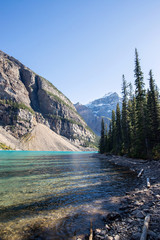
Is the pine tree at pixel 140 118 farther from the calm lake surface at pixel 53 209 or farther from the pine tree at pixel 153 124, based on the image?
the calm lake surface at pixel 53 209

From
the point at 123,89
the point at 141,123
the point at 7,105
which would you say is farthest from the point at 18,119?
the point at 141,123

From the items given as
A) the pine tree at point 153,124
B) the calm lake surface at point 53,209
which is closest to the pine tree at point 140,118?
the pine tree at point 153,124

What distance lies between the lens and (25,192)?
1287 centimetres

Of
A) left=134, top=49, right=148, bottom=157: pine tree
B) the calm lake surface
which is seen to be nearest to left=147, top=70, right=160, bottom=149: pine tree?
left=134, top=49, right=148, bottom=157: pine tree

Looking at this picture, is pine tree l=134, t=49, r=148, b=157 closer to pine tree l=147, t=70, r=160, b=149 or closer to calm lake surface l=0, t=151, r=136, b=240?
pine tree l=147, t=70, r=160, b=149

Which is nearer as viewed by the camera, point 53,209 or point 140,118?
point 53,209

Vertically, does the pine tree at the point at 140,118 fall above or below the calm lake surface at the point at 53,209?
above

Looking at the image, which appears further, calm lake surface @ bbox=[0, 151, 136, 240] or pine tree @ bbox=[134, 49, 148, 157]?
pine tree @ bbox=[134, 49, 148, 157]

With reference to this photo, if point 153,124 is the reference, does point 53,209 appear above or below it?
below

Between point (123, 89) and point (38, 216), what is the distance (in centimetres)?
5343

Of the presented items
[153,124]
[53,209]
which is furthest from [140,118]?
[53,209]

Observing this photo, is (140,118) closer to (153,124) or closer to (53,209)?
(153,124)

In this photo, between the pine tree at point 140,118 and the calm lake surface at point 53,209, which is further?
the pine tree at point 140,118

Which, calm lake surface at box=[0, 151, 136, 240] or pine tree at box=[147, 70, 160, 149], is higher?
pine tree at box=[147, 70, 160, 149]
